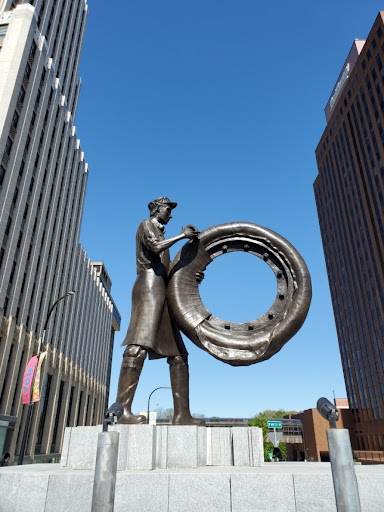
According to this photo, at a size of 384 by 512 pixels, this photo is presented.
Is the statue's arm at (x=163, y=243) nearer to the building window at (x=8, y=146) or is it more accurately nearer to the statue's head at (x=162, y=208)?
the statue's head at (x=162, y=208)

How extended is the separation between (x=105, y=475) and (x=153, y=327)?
10.7ft

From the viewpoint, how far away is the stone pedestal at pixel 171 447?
17.3ft

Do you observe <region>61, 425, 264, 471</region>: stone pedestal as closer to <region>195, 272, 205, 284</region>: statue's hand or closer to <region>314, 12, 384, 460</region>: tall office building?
<region>195, 272, 205, 284</region>: statue's hand

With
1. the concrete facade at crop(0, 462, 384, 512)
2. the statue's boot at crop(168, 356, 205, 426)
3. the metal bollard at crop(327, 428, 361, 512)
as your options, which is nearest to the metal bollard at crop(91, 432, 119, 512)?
the concrete facade at crop(0, 462, 384, 512)

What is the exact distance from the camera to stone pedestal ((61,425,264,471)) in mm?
5277

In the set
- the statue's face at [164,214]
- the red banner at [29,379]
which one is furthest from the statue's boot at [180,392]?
the red banner at [29,379]

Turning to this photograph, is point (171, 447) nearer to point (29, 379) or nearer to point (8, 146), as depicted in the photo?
point (29, 379)

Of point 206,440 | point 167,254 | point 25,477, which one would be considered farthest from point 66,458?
point 167,254

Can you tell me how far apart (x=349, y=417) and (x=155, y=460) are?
72400mm

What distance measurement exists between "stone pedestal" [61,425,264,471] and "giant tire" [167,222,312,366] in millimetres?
1242

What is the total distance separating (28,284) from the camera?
33938 millimetres

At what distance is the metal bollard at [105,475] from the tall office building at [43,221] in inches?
1130

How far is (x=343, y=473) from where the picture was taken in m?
3.37

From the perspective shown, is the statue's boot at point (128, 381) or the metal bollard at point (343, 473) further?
the statue's boot at point (128, 381)
